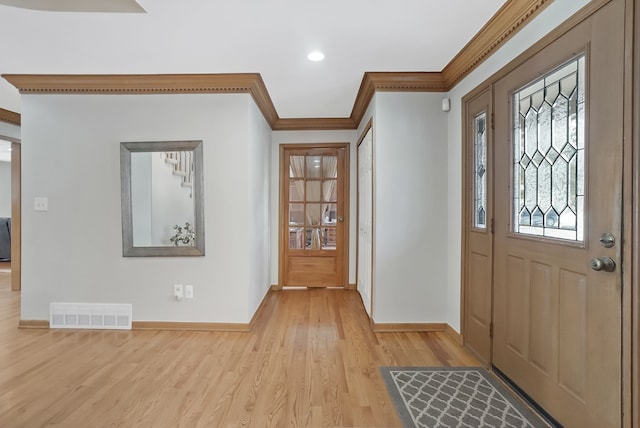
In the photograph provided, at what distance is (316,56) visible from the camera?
2572 millimetres

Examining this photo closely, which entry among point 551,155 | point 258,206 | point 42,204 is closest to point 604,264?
point 551,155

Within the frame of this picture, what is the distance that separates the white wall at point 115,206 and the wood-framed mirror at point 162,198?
0.07 meters

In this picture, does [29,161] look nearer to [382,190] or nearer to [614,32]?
[382,190]

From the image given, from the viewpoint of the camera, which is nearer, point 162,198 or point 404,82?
point 404,82

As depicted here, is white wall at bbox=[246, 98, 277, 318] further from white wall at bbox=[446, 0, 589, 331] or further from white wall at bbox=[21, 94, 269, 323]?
white wall at bbox=[446, 0, 589, 331]

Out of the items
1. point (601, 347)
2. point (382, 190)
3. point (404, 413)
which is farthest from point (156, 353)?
point (601, 347)

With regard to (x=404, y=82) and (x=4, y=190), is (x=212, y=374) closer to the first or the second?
(x=404, y=82)

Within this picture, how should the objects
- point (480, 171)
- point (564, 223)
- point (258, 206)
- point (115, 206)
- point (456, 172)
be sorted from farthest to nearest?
point (258, 206) → point (115, 206) → point (456, 172) → point (480, 171) → point (564, 223)

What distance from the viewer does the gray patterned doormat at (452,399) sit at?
1715mm

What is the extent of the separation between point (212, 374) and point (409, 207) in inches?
83.1

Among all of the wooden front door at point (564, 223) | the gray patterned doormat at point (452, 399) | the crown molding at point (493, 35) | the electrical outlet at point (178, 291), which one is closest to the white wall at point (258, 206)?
the electrical outlet at point (178, 291)

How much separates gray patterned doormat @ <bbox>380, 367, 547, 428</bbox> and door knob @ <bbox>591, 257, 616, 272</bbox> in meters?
0.92

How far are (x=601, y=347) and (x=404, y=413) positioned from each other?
100 centimetres

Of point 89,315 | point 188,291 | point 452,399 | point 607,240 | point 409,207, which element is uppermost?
point 409,207
